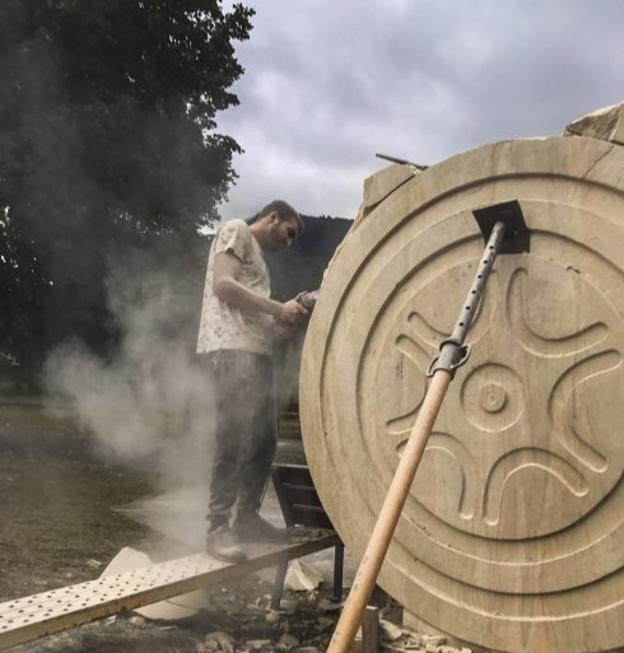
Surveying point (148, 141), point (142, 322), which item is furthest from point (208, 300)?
point (148, 141)

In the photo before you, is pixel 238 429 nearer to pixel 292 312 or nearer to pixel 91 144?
pixel 292 312

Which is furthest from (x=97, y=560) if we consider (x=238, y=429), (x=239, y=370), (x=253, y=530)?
(x=239, y=370)

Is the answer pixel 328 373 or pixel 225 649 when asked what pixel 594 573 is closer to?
pixel 328 373

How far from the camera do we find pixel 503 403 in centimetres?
Answer: 235

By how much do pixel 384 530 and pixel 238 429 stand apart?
1.67m

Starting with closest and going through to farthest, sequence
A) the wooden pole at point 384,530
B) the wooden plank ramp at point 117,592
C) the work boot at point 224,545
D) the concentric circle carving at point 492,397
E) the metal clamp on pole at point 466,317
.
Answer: the wooden pole at point 384,530 < the metal clamp on pole at point 466,317 < the concentric circle carving at point 492,397 < the wooden plank ramp at point 117,592 < the work boot at point 224,545

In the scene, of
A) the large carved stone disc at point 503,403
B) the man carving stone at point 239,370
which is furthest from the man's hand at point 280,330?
the large carved stone disc at point 503,403

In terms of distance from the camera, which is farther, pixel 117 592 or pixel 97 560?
pixel 97 560

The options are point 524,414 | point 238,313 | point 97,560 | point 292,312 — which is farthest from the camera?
point 97,560

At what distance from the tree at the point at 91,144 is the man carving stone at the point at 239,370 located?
6884 mm

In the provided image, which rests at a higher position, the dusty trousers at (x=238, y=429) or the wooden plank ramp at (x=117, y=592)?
the dusty trousers at (x=238, y=429)

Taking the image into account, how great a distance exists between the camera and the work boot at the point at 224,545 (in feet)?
10.2

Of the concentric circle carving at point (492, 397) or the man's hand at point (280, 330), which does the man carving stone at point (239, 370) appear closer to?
the man's hand at point (280, 330)

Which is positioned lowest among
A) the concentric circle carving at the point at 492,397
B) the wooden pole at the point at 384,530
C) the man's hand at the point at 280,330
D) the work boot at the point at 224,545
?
the work boot at the point at 224,545
